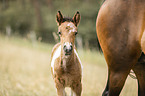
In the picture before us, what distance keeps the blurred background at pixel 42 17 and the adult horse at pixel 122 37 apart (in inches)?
559

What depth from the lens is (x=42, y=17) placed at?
77.4 feet

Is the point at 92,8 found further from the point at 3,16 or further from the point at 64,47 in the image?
the point at 64,47

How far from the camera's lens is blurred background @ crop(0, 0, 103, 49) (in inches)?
707

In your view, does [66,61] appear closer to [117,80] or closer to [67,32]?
[67,32]

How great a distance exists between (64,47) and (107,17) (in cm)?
78

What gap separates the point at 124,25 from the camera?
2.40 m

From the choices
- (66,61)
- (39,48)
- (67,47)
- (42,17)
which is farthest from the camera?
(42,17)

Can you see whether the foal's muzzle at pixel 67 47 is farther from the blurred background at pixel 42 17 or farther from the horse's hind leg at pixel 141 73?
the blurred background at pixel 42 17

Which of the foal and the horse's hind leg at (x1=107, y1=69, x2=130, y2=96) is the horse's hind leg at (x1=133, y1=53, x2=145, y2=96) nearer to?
the horse's hind leg at (x1=107, y1=69, x2=130, y2=96)

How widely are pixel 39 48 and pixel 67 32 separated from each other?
41.7 feet

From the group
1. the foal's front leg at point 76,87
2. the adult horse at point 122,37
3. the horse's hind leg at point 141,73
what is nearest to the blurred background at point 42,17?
the foal's front leg at point 76,87

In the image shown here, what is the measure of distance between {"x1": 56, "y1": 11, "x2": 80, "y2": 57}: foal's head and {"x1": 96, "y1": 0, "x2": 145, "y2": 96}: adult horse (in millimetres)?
479

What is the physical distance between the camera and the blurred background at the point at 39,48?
588 cm

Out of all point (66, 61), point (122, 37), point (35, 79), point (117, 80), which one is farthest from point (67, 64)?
point (35, 79)
